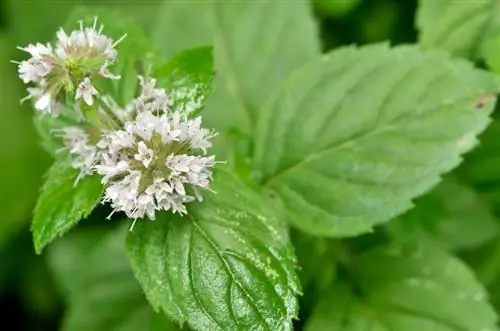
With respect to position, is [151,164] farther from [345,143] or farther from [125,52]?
[345,143]

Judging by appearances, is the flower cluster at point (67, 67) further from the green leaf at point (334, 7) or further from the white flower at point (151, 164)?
the green leaf at point (334, 7)

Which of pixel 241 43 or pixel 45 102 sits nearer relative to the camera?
pixel 45 102

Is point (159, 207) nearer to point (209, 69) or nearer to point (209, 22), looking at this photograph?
point (209, 69)

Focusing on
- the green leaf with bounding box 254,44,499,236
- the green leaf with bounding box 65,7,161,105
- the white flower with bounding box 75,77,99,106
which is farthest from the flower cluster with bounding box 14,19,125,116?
the green leaf with bounding box 254,44,499,236

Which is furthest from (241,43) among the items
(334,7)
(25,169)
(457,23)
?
(25,169)

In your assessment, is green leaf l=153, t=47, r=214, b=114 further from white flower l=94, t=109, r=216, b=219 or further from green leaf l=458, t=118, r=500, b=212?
green leaf l=458, t=118, r=500, b=212
